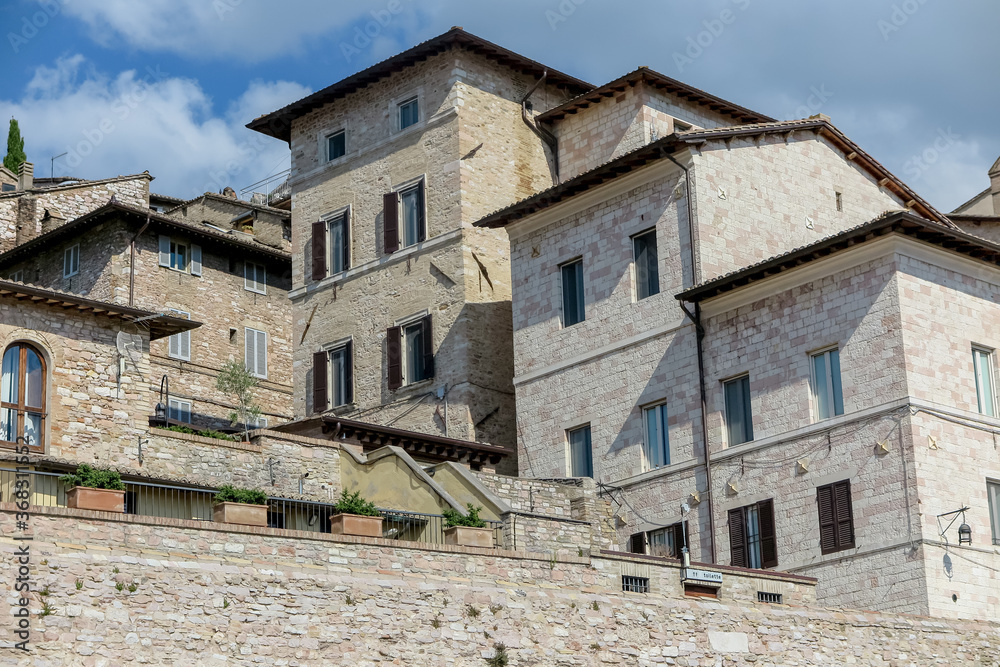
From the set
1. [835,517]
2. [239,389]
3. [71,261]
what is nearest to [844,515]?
Result: [835,517]

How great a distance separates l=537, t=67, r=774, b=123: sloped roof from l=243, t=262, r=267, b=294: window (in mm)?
11802

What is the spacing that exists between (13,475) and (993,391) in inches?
787

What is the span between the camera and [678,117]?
42.6 metres

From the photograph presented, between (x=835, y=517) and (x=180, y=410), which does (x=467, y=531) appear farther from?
(x=180, y=410)

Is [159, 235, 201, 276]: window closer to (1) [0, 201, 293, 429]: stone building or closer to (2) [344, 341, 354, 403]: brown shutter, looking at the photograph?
(1) [0, 201, 293, 429]: stone building

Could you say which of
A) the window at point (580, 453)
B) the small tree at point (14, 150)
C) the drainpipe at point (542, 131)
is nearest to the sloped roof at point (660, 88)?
the drainpipe at point (542, 131)

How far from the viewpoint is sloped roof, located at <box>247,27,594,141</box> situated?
4359cm

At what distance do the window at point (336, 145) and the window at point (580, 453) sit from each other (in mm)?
13063

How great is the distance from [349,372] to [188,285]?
24.8 ft

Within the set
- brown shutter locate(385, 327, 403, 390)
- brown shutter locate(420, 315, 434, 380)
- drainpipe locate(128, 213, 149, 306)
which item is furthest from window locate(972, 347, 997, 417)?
drainpipe locate(128, 213, 149, 306)

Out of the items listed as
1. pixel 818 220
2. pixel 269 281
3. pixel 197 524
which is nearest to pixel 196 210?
pixel 269 281

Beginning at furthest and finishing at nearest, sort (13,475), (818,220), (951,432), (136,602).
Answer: (818,220) < (951,432) < (13,475) < (136,602)

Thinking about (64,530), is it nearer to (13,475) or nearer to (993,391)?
(13,475)

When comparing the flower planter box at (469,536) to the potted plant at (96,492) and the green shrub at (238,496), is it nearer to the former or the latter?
the green shrub at (238,496)
